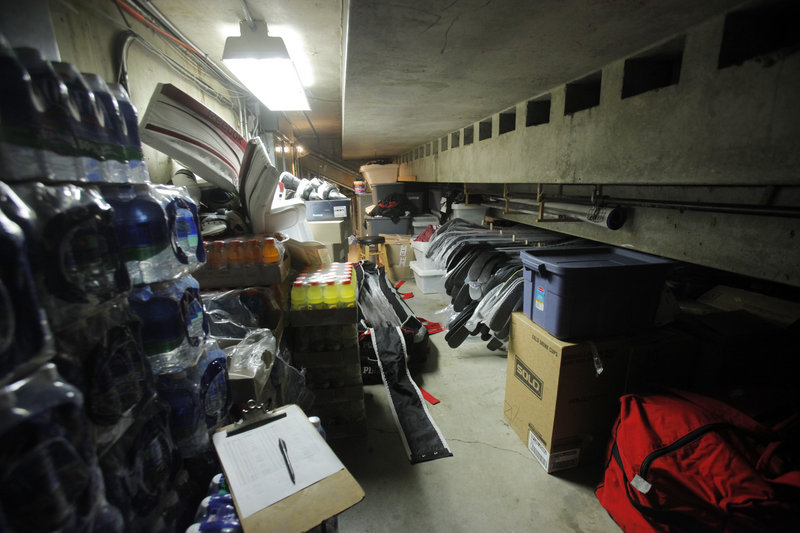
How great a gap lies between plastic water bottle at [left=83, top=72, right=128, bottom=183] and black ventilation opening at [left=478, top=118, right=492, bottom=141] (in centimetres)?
221

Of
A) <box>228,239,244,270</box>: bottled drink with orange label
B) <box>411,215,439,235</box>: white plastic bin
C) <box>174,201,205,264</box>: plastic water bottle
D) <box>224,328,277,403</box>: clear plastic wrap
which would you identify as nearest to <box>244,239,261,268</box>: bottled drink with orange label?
<box>228,239,244,270</box>: bottled drink with orange label

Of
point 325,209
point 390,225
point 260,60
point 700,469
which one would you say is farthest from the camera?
point 390,225

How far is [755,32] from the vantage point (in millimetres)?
913

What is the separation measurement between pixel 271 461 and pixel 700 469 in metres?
1.43

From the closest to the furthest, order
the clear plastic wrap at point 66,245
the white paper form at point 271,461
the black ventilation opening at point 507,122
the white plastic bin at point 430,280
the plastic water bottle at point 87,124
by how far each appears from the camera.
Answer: the clear plastic wrap at point 66,245, the plastic water bottle at point 87,124, the white paper form at point 271,461, the black ventilation opening at point 507,122, the white plastic bin at point 430,280

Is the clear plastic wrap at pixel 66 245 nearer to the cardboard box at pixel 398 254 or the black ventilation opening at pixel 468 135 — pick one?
the black ventilation opening at pixel 468 135

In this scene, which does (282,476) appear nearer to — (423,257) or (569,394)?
(569,394)

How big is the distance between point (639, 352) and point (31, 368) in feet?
6.93

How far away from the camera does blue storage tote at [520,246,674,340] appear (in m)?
1.56

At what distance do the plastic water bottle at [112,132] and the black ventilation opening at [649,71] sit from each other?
1608 millimetres

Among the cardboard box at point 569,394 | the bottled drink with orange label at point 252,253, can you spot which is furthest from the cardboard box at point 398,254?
the bottled drink with orange label at point 252,253

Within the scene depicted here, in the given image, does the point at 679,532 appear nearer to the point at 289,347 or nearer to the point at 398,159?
the point at 289,347

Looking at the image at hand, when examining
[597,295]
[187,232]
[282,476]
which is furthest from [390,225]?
[282,476]

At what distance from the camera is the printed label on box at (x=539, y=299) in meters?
1.73
